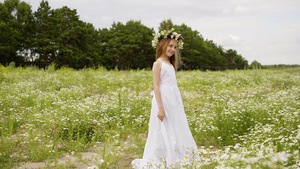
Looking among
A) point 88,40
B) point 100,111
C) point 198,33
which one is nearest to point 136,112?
point 100,111

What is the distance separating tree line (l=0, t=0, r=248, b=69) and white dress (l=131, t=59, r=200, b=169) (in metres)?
29.2

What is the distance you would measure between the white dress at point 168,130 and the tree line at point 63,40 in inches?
1151

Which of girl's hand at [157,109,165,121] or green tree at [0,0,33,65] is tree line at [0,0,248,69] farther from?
girl's hand at [157,109,165,121]

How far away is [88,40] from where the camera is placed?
139 feet

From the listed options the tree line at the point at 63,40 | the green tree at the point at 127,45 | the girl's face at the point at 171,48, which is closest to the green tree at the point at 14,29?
the tree line at the point at 63,40

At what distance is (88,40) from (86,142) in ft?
128

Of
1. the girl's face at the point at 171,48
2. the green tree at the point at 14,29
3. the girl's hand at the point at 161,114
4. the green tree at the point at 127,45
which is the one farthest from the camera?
the green tree at the point at 127,45

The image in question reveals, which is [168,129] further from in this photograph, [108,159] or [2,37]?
[2,37]

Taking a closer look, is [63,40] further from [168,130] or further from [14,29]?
[168,130]

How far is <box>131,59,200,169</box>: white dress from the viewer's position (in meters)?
3.95

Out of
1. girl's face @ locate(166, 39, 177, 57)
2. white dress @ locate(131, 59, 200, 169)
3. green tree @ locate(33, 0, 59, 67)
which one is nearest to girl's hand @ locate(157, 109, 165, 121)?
white dress @ locate(131, 59, 200, 169)

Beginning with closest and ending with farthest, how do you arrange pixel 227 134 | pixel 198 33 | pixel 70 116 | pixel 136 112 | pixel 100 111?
pixel 227 134 → pixel 70 116 → pixel 100 111 → pixel 136 112 → pixel 198 33

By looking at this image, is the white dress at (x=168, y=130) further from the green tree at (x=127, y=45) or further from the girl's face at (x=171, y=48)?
the green tree at (x=127, y=45)

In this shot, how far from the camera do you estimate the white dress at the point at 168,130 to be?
395 centimetres
